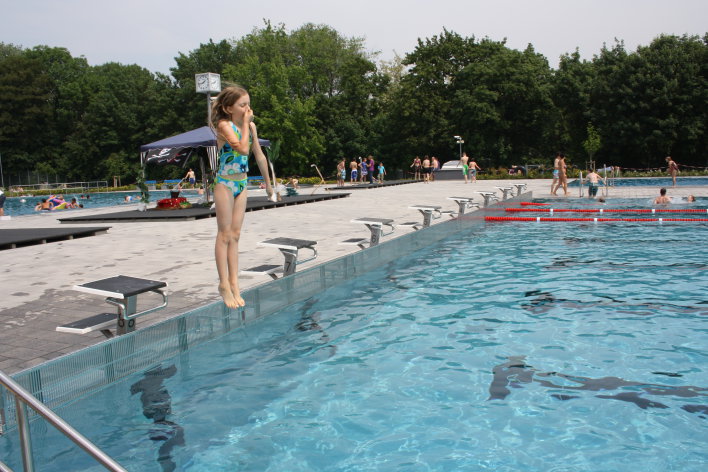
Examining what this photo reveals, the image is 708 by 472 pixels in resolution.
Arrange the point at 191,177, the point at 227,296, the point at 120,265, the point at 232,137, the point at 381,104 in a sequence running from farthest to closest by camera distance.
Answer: the point at 381,104 → the point at 191,177 → the point at 120,265 → the point at 227,296 → the point at 232,137

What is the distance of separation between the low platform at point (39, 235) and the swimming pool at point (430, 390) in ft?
25.4

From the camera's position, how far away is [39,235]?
13.3 meters

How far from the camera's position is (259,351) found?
6113mm

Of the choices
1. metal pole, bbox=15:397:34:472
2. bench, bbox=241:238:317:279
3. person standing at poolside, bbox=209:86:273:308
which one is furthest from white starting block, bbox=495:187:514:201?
metal pole, bbox=15:397:34:472

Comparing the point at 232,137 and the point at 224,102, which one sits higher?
the point at 224,102

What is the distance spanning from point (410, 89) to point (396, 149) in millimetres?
5673

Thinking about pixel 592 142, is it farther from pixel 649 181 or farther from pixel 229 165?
pixel 229 165

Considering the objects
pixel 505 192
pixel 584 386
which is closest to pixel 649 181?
pixel 505 192

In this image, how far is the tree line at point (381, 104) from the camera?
4641 cm

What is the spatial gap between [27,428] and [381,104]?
2485 inches

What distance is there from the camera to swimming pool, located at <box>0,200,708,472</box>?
4121 mm

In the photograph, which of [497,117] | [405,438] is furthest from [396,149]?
[405,438]

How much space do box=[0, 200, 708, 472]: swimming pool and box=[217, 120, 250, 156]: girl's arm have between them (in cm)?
203

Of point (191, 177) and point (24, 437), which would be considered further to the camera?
point (191, 177)
